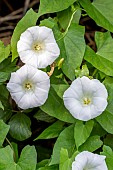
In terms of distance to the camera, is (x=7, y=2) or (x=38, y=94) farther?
(x=7, y=2)

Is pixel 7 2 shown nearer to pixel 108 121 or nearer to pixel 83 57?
pixel 83 57

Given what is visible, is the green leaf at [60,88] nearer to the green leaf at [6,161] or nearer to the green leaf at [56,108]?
the green leaf at [56,108]

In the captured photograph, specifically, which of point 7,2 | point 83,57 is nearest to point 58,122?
point 83,57

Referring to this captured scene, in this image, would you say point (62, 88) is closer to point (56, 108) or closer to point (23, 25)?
point (56, 108)

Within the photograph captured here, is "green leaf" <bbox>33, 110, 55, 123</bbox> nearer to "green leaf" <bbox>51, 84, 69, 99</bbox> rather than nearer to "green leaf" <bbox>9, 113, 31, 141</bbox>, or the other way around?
"green leaf" <bbox>9, 113, 31, 141</bbox>

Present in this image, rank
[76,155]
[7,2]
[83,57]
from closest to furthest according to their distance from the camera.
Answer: [76,155], [83,57], [7,2]

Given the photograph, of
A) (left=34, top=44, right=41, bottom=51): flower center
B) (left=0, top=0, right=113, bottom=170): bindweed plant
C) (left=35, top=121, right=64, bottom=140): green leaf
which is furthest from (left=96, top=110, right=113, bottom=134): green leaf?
(left=34, top=44, right=41, bottom=51): flower center
